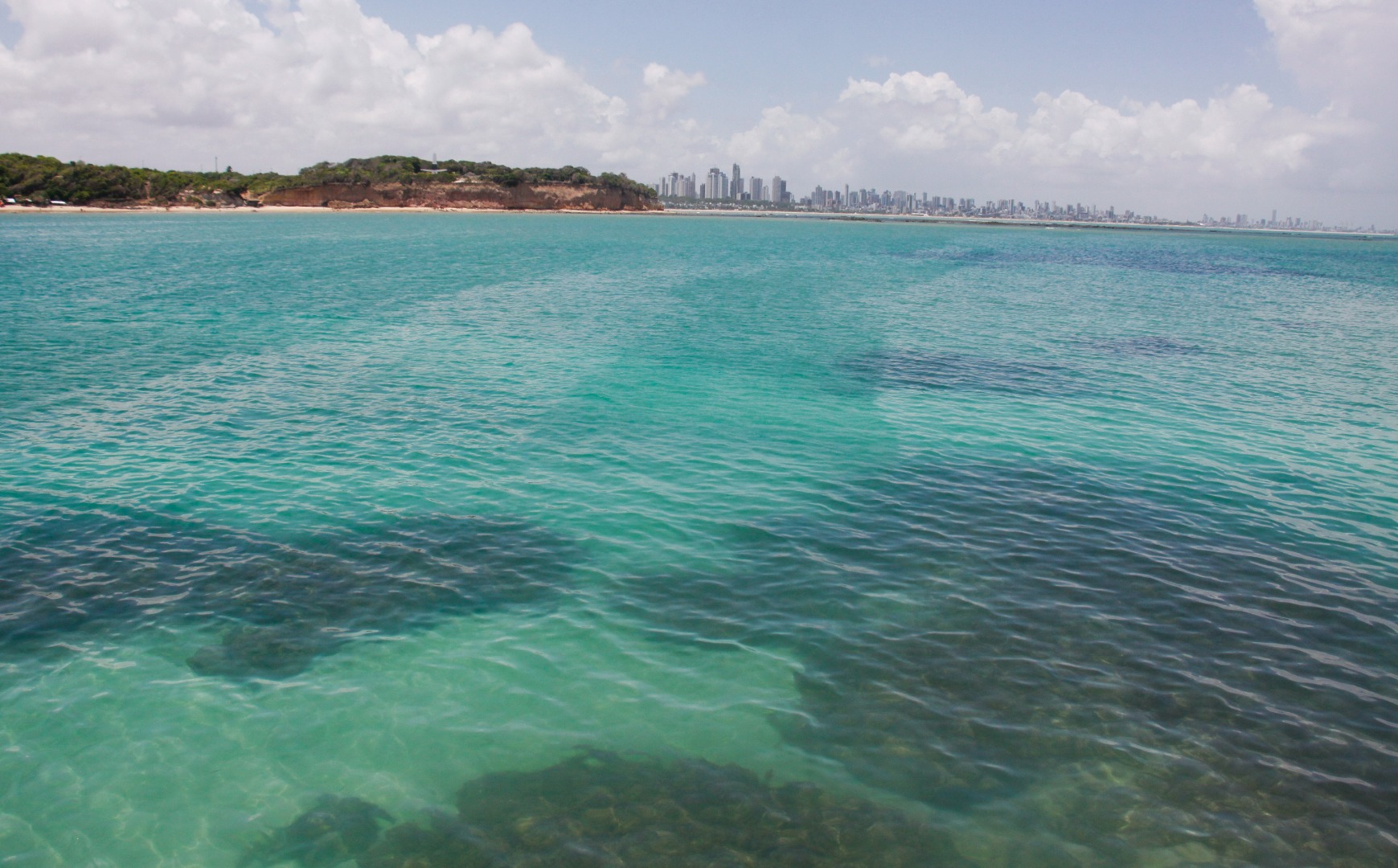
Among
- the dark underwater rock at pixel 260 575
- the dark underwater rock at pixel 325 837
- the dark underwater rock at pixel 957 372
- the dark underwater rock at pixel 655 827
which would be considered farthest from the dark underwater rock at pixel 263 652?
the dark underwater rock at pixel 957 372

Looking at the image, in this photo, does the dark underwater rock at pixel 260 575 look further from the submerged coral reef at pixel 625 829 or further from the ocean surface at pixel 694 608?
the submerged coral reef at pixel 625 829

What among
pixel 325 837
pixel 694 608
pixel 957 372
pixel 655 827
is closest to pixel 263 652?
pixel 325 837

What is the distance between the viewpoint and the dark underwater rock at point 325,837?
836 centimetres

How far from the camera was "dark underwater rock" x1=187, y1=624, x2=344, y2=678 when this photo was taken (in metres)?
11.4

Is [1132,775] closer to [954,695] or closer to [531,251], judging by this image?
[954,695]

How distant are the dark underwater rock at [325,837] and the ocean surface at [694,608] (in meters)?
0.07

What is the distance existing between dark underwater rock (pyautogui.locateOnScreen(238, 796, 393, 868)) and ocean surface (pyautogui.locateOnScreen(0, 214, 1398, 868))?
72 millimetres

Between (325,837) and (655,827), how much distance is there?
133 inches

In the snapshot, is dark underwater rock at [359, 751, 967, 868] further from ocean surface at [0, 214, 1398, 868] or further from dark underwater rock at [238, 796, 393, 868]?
dark underwater rock at [238, 796, 393, 868]

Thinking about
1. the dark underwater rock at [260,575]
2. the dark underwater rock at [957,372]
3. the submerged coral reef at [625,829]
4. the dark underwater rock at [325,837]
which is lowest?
the dark underwater rock at [325,837]

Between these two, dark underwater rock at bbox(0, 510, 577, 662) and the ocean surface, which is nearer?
the ocean surface

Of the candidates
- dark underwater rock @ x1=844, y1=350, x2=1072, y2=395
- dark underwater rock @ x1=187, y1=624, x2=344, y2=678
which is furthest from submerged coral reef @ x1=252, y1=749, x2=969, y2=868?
dark underwater rock @ x1=844, y1=350, x2=1072, y2=395

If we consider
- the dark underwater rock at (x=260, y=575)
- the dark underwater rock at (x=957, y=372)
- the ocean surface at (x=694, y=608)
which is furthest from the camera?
the dark underwater rock at (x=957, y=372)

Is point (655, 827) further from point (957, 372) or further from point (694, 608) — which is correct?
point (957, 372)
